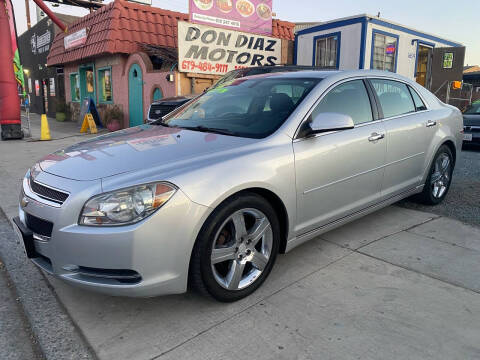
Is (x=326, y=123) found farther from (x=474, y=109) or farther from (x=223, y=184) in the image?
(x=474, y=109)

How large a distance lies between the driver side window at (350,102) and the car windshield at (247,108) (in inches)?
7.2

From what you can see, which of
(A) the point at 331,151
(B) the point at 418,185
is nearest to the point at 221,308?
(A) the point at 331,151

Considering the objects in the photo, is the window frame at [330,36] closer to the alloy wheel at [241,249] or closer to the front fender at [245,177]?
the front fender at [245,177]

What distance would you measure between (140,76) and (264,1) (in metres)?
4.96

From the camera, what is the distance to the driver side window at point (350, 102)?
330cm

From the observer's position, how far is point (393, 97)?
4.04 m

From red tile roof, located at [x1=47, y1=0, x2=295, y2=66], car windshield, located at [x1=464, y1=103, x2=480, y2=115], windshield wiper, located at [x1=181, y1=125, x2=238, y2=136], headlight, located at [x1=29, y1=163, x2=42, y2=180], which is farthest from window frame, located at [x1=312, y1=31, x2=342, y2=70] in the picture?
headlight, located at [x1=29, y1=163, x2=42, y2=180]

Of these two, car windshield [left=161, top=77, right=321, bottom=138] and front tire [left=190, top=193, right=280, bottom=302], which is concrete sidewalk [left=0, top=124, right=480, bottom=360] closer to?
front tire [left=190, top=193, right=280, bottom=302]

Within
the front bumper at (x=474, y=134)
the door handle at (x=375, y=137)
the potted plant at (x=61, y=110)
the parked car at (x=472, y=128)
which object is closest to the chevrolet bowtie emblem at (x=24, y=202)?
the door handle at (x=375, y=137)

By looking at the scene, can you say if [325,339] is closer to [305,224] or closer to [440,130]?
[305,224]

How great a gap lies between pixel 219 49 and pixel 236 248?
404 inches

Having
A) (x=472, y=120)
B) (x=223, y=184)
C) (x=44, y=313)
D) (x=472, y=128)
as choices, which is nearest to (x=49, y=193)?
(x=44, y=313)

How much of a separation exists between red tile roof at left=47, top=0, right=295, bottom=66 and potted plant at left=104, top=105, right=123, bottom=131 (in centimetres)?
203

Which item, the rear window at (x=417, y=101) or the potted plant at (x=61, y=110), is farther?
the potted plant at (x=61, y=110)
